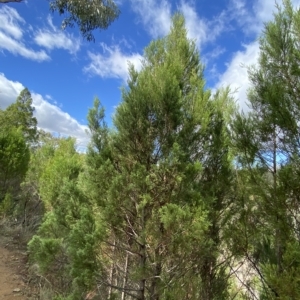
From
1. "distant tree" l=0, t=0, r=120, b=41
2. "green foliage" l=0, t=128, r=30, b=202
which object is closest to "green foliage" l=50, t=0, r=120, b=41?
"distant tree" l=0, t=0, r=120, b=41

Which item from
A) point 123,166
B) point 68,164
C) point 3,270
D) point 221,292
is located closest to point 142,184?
point 123,166

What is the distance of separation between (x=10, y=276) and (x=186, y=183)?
8131 millimetres

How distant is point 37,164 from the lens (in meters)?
12.1

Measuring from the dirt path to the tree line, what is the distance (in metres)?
4.94

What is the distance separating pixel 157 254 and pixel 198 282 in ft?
3.33

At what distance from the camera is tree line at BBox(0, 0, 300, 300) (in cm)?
Answer: 309

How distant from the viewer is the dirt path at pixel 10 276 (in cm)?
752

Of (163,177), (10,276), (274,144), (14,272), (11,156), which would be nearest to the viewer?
(274,144)

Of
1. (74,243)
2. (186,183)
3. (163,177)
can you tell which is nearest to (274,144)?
(186,183)

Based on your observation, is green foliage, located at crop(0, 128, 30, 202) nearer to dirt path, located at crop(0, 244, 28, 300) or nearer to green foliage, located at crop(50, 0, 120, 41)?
dirt path, located at crop(0, 244, 28, 300)

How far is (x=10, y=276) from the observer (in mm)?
8398

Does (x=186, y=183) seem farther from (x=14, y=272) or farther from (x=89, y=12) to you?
(x=14, y=272)

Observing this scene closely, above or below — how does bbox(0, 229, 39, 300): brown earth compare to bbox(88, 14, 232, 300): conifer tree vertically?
below

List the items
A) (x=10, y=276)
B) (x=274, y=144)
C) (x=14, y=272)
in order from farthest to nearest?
(x=14, y=272)
(x=10, y=276)
(x=274, y=144)
